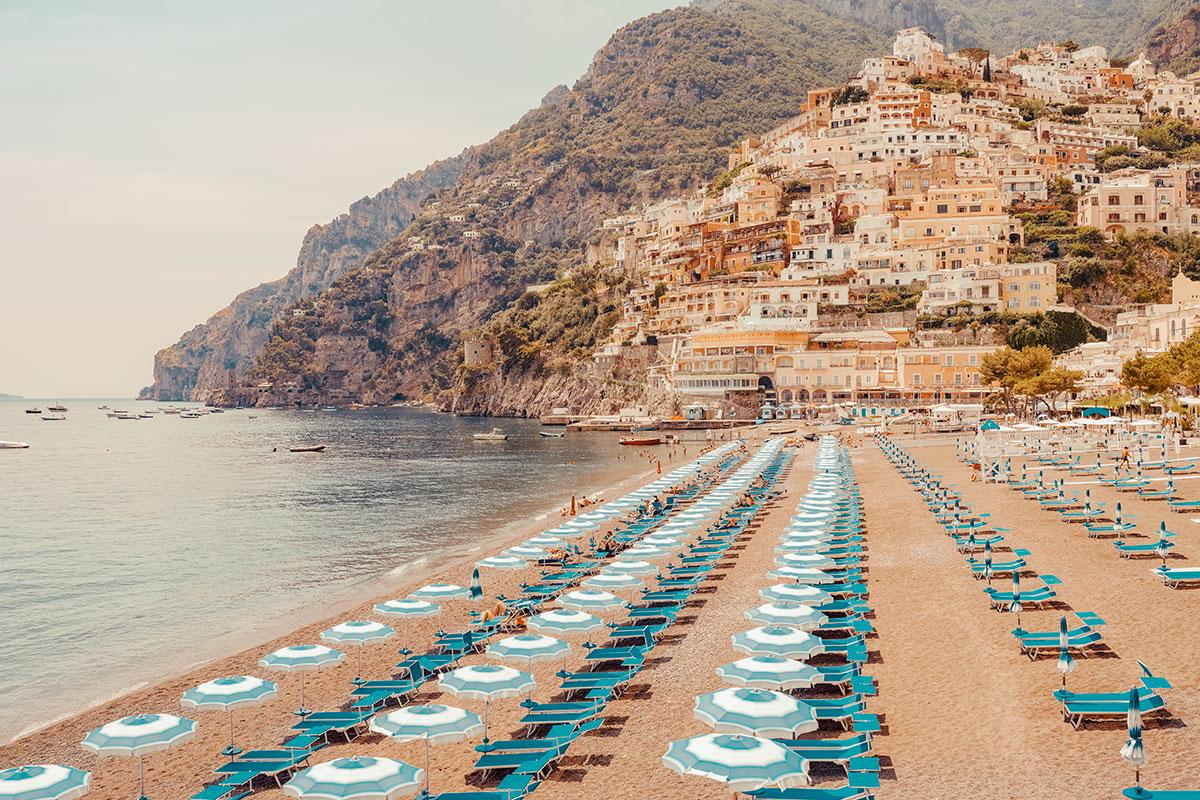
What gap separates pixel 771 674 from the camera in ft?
45.5

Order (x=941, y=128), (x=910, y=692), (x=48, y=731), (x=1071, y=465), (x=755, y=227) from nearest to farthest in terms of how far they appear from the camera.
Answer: (x=910, y=692), (x=48, y=731), (x=1071, y=465), (x=755, y=227), (x=941, y=128)

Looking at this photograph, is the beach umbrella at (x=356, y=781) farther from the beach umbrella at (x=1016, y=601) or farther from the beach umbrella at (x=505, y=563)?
the beach umbrella at (x=505, y=563)

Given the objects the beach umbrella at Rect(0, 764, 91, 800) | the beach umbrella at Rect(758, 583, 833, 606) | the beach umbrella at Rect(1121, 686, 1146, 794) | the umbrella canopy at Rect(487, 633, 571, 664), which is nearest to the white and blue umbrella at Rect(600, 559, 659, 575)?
the beach umbrella at Rect(758, 583, 833, 606)

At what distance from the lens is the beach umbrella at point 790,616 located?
17.2 metres

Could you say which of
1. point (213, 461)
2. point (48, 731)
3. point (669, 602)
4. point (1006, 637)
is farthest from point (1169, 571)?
point (213, 461)

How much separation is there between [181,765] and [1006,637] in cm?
1319

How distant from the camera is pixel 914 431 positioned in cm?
7412

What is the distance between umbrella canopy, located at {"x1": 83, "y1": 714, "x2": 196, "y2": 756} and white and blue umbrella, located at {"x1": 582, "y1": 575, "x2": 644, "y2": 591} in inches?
391

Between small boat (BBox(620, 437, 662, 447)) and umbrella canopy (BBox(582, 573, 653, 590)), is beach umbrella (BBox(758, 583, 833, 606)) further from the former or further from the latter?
small boat (BBox(620, 437, 662, 447))

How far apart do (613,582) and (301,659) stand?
741 centimetres

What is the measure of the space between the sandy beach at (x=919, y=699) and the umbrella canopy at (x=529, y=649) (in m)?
0.97

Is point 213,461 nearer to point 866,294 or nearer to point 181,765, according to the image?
point 866,294

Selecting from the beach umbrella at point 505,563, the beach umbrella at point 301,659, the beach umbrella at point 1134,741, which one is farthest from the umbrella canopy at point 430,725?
the beach umbrella at point 505,563

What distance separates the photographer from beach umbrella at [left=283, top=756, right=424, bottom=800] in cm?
1076
